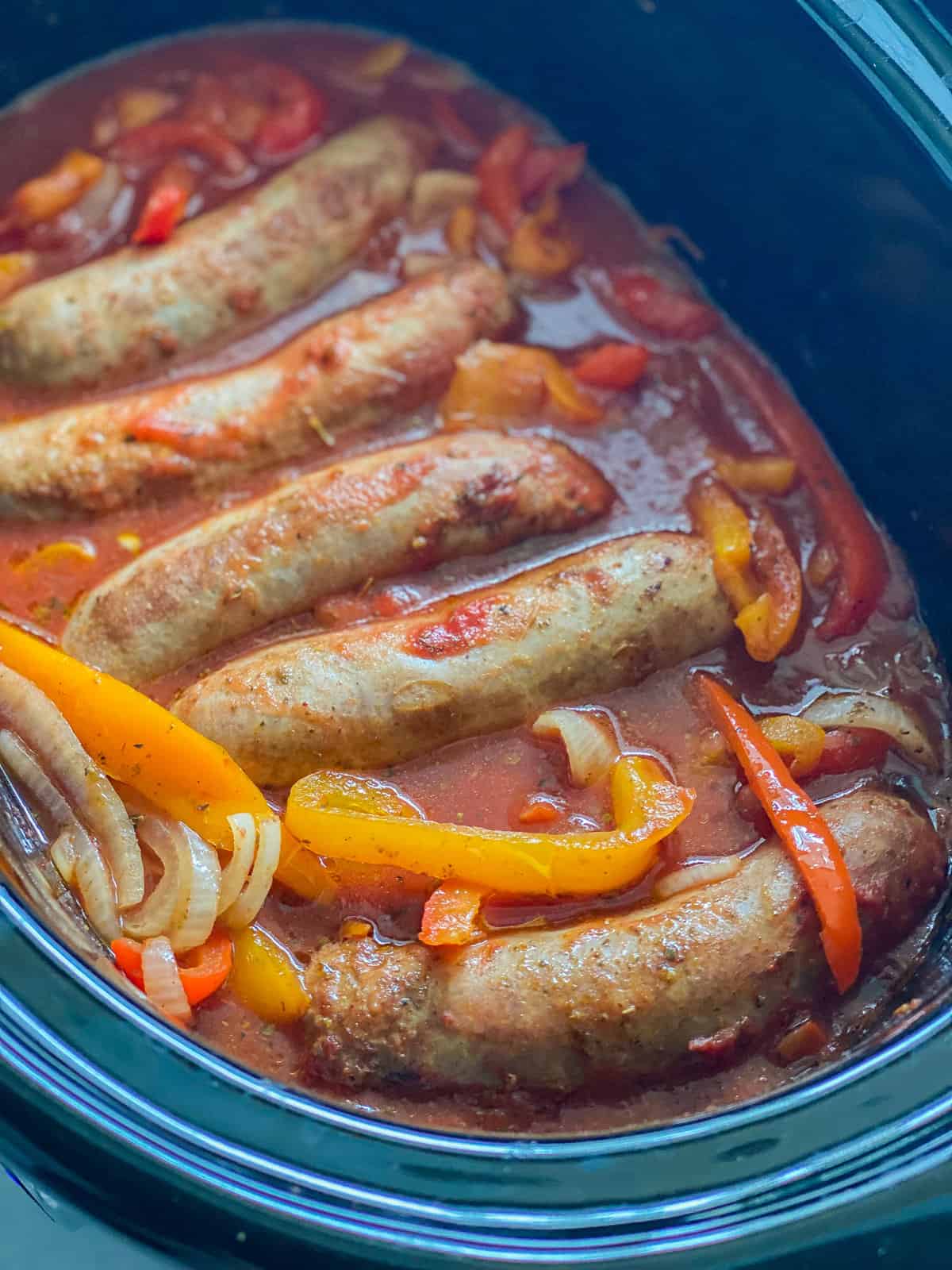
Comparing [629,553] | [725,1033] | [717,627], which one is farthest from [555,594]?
[725,1033]

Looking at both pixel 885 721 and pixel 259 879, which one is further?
pixel 885 721

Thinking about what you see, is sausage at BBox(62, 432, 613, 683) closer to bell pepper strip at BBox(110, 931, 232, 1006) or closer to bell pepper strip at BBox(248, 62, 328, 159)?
bell pepper strip at BBox(110, 931, 232, 1006)

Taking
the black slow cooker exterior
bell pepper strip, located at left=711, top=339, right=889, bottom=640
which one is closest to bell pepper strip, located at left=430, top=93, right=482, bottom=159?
bell pepper strip, located at left=711, top=339, right=889, bottom=640

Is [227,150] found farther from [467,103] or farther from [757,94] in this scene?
[757,94]

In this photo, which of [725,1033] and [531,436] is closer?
[725,1033]

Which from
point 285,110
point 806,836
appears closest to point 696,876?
point 806,836

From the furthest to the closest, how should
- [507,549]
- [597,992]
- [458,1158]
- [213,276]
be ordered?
[213,276]
[507,549]
[597,992]
[458,1158]

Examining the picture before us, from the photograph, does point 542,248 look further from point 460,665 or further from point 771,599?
point 460,665
